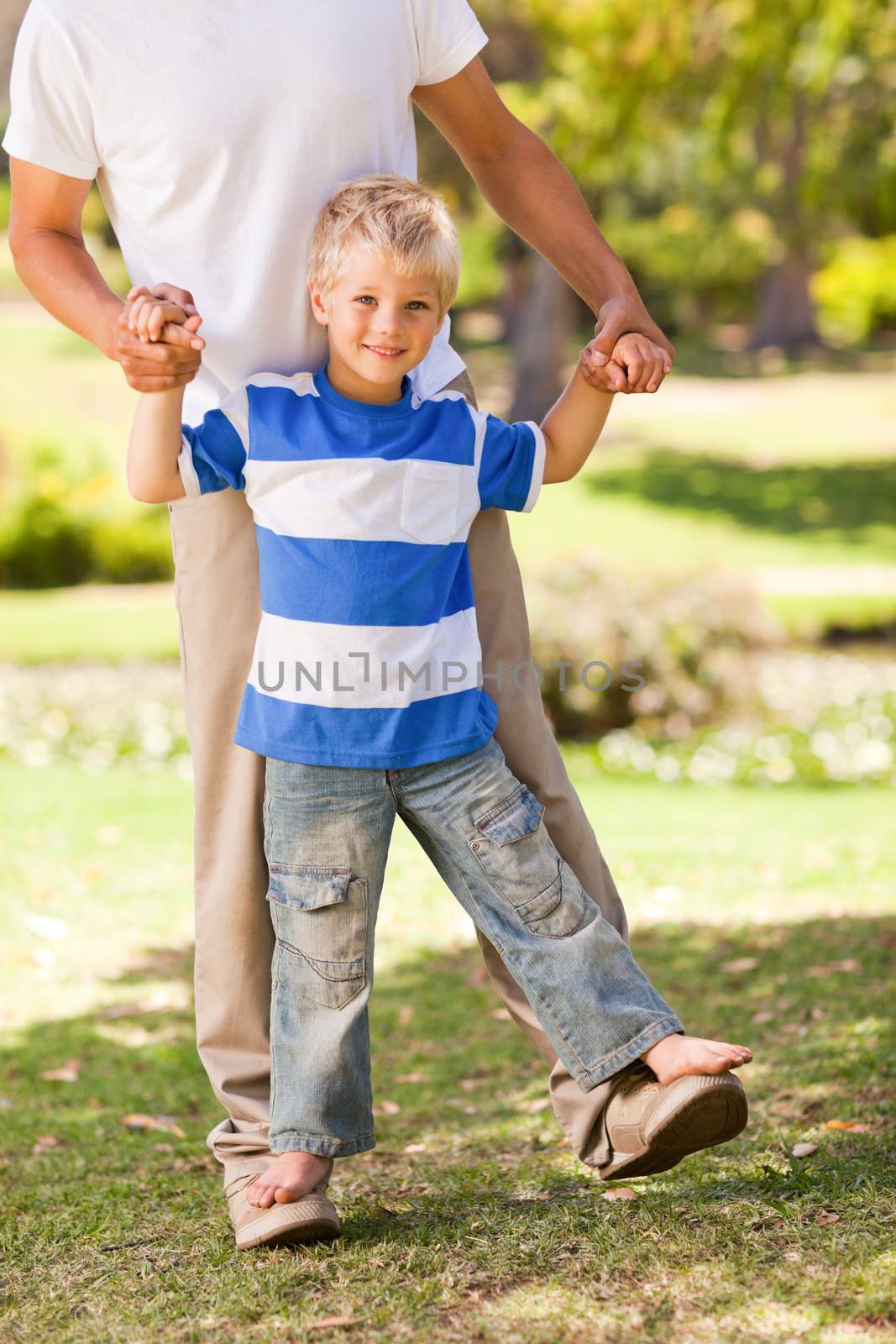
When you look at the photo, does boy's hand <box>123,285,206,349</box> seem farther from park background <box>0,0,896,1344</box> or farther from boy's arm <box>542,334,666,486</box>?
park background <box>0,0,896,1344</box>

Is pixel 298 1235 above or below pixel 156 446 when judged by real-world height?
below

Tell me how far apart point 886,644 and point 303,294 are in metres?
10.2

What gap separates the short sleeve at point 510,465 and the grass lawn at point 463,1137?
115 centimetres

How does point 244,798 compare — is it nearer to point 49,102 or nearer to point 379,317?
point 379,317

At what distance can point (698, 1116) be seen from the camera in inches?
90.6

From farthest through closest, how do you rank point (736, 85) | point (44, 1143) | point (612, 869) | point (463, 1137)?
point (736, 85) < point (612, 869) < point (44, 1143) < point (463, 1137)

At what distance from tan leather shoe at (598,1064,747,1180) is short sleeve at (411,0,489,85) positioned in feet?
5.42

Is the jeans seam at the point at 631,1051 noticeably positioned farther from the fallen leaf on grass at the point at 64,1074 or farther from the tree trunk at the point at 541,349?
the tree trunk at the point at 541,349

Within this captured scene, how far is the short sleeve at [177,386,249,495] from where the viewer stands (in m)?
2.36

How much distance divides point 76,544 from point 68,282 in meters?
13.3

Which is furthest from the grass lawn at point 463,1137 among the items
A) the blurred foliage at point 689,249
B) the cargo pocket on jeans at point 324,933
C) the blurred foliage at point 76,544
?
the blurred foliage at point 689,249

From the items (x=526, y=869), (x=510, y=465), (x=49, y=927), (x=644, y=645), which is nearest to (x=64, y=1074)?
(x=49, y=927)

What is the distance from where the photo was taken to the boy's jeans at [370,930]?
2.43 meters

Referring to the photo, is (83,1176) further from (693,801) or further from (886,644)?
(886,644)
